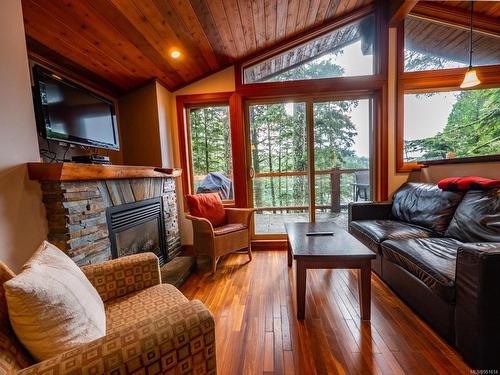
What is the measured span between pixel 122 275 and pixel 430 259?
1917mm

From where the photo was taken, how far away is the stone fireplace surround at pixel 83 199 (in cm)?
140

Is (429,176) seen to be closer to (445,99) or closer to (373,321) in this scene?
(445,99)

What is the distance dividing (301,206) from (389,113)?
167 centimetres

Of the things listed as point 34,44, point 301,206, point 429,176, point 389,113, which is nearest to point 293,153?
point 301,206

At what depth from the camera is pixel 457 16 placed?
2.87 m

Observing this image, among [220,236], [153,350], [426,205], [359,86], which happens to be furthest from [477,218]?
[153,350]

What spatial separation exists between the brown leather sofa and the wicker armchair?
1.29 meters

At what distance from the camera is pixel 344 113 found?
3.15m

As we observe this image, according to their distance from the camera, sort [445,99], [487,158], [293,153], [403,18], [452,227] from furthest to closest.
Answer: [293,153]
[445,99]
[403,18]
[487,158]
[452,227]

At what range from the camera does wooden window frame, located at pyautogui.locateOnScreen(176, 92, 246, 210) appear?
312 cm

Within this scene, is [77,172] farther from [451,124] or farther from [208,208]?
[451,124]

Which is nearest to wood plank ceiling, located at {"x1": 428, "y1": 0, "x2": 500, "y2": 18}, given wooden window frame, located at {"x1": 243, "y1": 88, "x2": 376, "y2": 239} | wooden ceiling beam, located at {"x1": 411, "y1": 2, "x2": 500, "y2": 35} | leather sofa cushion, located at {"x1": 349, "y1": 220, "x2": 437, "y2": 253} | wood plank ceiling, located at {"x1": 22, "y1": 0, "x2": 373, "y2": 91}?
wooden ceiling beam, located at {"x1": 411, "y1": 2, "x2": 500, "y2": 35}

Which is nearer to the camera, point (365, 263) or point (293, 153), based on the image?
point (365, 263)

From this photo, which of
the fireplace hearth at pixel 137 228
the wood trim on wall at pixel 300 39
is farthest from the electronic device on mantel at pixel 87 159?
the wood trim on wall at pixel 300 39
